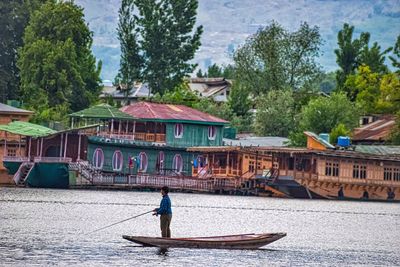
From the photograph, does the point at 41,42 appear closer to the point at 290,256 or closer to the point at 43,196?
the point at 43,196

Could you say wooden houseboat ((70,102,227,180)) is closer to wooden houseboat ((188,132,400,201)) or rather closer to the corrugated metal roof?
wooden houseboat ((188,132,400,201))

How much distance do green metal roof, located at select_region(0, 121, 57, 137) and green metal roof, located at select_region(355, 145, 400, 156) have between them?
84.3 feet

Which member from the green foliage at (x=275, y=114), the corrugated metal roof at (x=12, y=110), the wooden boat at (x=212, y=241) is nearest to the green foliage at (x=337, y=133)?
the green foliage at (x=275, y=114)

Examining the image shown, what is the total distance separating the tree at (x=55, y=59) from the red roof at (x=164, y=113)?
733 centimetres

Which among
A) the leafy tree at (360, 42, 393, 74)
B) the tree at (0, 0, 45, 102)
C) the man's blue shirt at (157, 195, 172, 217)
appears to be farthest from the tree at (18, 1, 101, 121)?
the man's blue shirt at (157, 195, 172, 217)

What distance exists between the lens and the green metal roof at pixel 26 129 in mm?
95125

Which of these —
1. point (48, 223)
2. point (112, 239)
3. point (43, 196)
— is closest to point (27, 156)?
point (43, 196)

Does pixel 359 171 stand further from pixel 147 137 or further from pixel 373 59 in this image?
pixel 373 59

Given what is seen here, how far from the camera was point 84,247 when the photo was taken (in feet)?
159

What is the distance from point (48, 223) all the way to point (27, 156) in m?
40.1

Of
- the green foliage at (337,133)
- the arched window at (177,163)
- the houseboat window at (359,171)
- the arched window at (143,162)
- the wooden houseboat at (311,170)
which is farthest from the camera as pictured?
the green foliage at (337,133)

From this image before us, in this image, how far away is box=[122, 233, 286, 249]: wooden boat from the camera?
156ft

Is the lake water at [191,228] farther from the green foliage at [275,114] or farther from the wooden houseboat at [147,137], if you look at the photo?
the green foliage at [275,114]

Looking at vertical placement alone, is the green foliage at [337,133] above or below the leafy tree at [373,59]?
below
